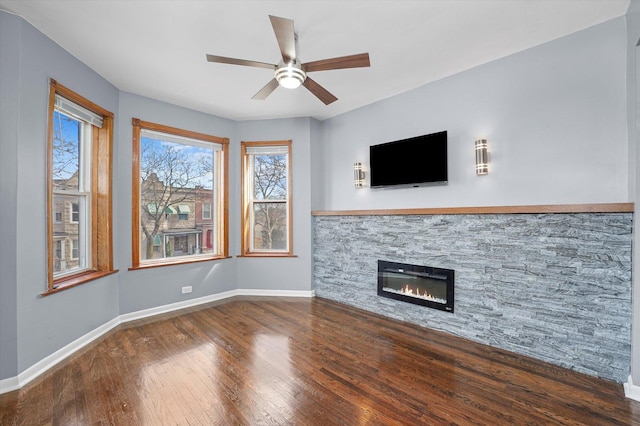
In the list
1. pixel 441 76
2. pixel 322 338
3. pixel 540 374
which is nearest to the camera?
pixel 540 374

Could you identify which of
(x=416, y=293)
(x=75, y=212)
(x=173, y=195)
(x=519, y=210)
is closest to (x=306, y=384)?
(x=416, y=293)

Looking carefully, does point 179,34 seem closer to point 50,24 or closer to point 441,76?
point 50,24

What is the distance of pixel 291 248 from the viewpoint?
15.5 ft

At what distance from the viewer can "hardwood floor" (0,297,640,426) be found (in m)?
1.92

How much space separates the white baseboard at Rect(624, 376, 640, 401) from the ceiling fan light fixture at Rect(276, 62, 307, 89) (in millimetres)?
3320

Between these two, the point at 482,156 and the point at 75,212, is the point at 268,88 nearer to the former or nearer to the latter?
the point at 482,156

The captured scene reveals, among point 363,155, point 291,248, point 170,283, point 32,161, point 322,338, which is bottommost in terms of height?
point 322,338

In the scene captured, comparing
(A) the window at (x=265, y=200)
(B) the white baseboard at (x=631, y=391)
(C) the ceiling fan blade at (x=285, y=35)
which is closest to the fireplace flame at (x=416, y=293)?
(B) the white baseboard at (x=631, y=391)

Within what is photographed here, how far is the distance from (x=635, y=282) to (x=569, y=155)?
1138mm

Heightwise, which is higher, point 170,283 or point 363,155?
point 363,155

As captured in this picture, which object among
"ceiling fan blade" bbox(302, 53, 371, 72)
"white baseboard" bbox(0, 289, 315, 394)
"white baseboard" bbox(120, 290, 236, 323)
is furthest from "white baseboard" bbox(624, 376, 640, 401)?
"white baseboard" bbox(120, 290, 236, 323)

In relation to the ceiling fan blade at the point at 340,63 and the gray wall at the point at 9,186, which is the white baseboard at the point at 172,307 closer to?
the gray wall at the point at 9,186

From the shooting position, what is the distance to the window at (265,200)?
480cm

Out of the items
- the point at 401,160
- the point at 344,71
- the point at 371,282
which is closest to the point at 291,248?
the point at 371,282
